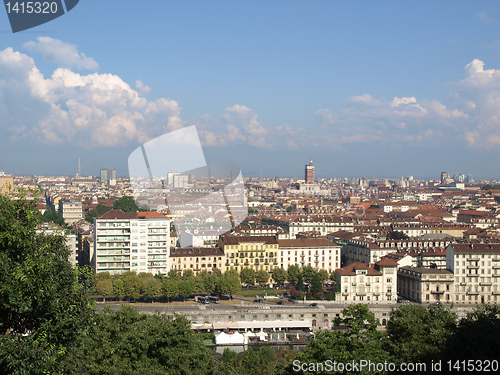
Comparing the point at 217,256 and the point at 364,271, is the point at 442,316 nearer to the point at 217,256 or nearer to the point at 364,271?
the point at 364,271

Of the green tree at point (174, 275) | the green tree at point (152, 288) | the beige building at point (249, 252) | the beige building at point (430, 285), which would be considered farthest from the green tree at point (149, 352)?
the beige building at point (249, 252)

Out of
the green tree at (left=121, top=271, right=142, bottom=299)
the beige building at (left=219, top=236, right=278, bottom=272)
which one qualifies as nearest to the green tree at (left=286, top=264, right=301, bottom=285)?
the beige building at (left=219, top=236, right=278, bottom=272)

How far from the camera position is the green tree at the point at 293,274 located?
20.5 metres

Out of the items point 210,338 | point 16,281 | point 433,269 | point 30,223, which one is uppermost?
point 30,223

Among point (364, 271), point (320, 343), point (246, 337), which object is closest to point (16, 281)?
point (320, 343)

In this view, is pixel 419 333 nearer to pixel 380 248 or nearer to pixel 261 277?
pixel 261 277

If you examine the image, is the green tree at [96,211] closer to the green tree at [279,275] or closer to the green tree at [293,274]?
the green tree at [279,275]

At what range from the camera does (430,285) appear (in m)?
18.0

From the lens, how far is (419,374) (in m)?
6.34

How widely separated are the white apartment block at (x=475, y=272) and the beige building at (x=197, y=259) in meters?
8.18

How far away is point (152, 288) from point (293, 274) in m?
5.53

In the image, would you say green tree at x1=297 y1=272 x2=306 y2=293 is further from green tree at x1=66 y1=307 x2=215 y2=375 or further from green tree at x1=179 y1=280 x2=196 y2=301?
green tree at x1=66 y1=307 x2=215 y2=375

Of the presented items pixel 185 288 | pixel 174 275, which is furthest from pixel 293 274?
pixel 185 288

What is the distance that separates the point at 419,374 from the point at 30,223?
444cm
